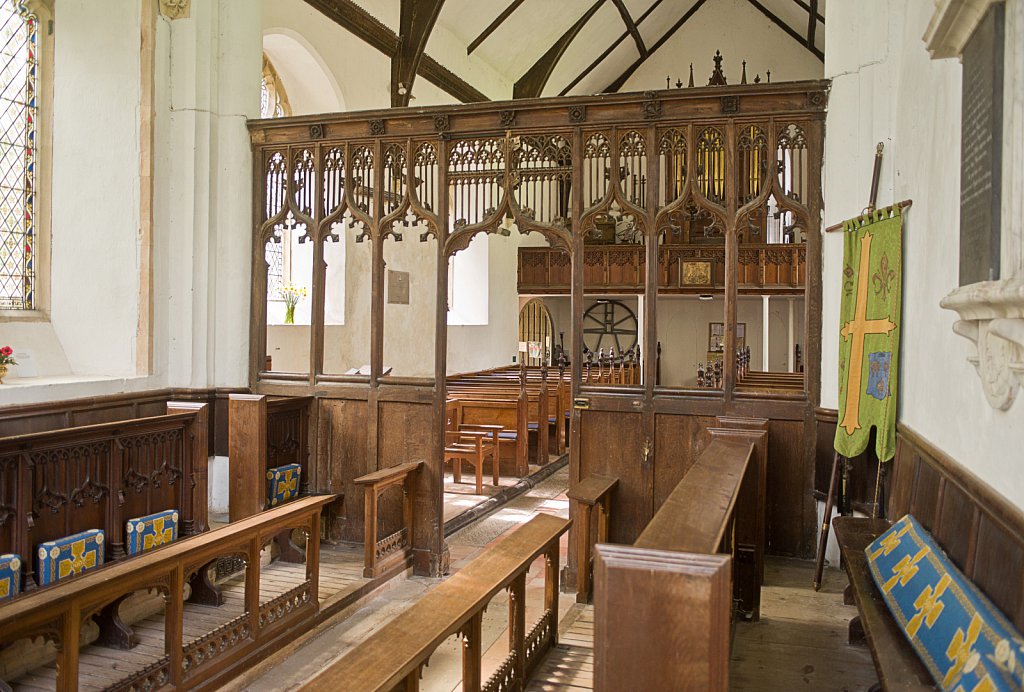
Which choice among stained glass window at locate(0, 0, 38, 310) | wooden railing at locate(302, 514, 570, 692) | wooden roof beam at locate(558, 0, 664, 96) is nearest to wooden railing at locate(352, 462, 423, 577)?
wooden railing at locate(302, 514, 570, 692)

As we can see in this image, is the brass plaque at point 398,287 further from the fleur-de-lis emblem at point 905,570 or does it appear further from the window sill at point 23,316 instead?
the fleur-de-lis emblem at point 905,570

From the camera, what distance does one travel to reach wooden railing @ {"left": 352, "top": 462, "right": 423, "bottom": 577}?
17.0ft

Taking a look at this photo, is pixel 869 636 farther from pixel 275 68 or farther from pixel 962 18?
pixel 275 68

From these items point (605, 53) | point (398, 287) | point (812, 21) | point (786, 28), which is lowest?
point (398, 287)

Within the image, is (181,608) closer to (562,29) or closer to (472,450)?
(472,450)

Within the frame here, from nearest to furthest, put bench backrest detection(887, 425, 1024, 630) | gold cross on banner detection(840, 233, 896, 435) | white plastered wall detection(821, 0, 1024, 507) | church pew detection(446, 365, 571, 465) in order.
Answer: bench backrest detection(887, 425, 1024, 630)
white plastered wall detection(821, 0, 1024, 507)
gold cross on banner detection(840, 233, 896, 435)
church pew detection(446, 365, 571, 465)

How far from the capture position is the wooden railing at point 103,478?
400cm

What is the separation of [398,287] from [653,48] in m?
9.32

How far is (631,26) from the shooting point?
14.5 meters

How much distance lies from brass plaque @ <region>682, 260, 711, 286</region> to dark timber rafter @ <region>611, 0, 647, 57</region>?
439 centimetres

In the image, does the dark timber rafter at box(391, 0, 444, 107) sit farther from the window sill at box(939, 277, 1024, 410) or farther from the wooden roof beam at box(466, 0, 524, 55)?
the window sill at box(939, 277, 1024, 410)

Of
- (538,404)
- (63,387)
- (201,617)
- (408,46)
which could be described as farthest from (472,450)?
(408,46)

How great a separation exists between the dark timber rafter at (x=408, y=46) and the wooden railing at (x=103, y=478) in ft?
18.7

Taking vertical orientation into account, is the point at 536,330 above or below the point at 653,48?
below
